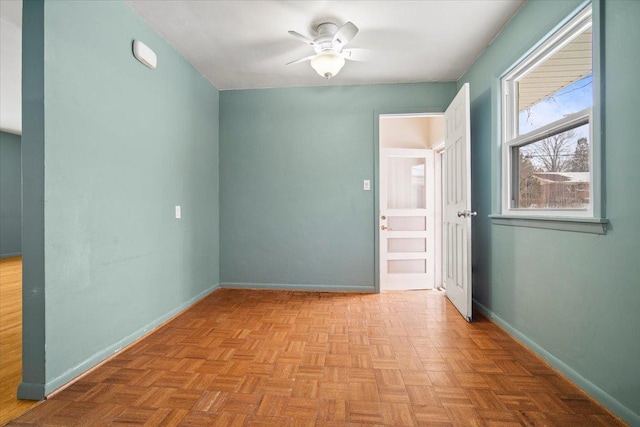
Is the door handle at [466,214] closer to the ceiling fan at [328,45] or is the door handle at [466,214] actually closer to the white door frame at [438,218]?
the white door frame at [438,218]

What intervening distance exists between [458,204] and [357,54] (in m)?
1.67

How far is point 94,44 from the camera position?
1773 millimetres

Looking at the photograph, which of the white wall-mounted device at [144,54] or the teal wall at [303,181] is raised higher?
the white wall-mounted device at [144,54]

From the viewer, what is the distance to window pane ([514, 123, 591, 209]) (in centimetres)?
166

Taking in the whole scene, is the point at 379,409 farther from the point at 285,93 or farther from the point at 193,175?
the point at 285,93

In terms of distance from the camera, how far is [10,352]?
1.95 metres

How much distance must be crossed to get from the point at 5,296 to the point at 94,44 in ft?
10.1

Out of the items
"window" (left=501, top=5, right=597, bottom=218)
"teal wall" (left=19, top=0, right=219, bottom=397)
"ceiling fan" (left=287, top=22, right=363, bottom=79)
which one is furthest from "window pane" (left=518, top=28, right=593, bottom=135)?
"teal wall" (left=19, top=0, right=219, bottom=397)

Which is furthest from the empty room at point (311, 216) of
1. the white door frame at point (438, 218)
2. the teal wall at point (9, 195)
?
the teal wall at point (9, 195)

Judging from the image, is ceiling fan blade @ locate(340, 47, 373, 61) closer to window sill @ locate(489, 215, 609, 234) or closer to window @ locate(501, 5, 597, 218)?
window @ locate(501, 5, 597, 218)

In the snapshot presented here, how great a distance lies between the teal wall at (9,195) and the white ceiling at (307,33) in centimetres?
387

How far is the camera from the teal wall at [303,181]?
3.38 m

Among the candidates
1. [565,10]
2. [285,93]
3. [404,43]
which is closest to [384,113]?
[404,43]

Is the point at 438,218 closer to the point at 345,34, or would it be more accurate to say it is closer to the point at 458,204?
the point at 458,204
